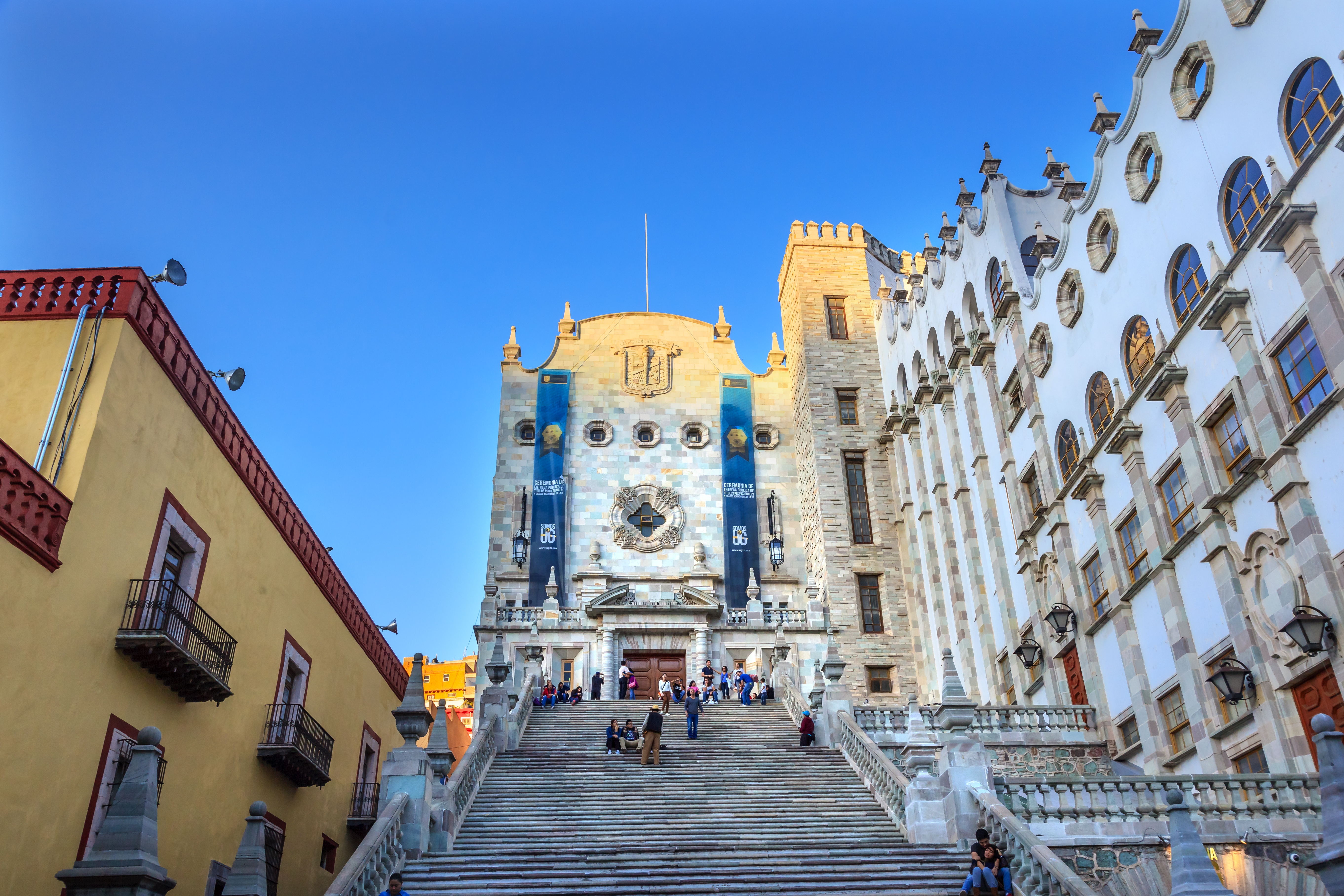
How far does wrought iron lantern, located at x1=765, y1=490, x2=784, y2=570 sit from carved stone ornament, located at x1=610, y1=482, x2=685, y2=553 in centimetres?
311

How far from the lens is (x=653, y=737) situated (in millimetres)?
20375

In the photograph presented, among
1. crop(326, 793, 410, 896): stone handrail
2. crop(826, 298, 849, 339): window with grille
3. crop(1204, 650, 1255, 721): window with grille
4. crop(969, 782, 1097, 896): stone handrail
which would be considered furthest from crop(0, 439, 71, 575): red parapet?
crop(826, 298, 849, 339): window with grille

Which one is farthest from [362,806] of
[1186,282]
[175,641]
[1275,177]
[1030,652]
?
[1275,177]

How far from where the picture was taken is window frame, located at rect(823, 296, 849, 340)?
41.1 meters

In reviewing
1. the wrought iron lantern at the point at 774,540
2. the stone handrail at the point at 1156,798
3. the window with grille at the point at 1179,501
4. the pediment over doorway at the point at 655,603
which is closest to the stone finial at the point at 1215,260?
the window with grille at the point at 1179,501

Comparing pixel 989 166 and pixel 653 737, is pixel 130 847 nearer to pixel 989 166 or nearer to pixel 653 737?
pixel 653 737

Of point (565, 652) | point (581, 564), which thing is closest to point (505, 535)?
point (581, 564)

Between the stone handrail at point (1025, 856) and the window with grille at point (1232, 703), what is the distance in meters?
5.64

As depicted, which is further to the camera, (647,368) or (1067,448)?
(647,368)

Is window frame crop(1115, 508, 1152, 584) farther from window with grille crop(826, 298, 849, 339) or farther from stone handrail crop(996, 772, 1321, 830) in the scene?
window with grille crop(826, 298, 849, 339)

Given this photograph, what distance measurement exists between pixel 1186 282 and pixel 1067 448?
5785 mm

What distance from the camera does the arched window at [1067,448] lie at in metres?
24.9

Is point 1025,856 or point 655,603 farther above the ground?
point 655,603

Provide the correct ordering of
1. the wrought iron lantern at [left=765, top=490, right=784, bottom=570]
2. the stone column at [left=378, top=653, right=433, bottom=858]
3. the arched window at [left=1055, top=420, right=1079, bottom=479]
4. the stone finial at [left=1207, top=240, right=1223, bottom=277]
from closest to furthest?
the stone column at [left=378, top=653, right=433, bottom=858]
the stone finial at [left=1207, top=240, right=1223, bottom=277]
the arched window at [left=1055, top=420, right=1079, bottom=479]
the wrought iron lantern at [left=765, top=490, right=784, bottom=570]
